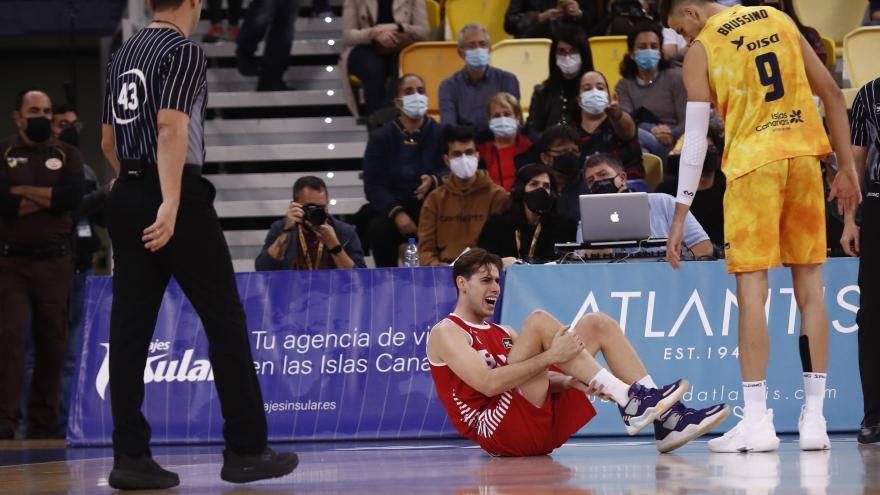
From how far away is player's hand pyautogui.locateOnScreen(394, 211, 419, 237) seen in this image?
10.1m

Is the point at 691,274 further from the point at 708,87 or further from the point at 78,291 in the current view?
the point at 78,291

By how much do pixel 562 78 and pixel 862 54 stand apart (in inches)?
108

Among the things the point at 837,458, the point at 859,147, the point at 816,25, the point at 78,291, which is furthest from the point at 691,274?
the point at 816,25

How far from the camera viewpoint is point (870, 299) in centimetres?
645

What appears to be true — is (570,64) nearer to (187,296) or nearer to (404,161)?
(404,161)

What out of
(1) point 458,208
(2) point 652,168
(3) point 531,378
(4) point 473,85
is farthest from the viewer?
(4) point 473,85

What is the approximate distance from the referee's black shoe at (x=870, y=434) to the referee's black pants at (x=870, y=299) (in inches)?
5.2

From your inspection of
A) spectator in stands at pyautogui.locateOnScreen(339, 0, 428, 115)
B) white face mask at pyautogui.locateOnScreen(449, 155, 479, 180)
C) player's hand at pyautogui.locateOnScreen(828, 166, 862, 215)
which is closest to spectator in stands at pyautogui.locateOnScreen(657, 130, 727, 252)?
white face mask at pyautogui.locateOnScreen(449, 155, 479, 180)

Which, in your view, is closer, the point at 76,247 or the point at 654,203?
the point at 654,203

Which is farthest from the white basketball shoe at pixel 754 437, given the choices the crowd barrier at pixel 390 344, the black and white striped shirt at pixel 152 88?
the black and white striped shirt at pixel 152 88

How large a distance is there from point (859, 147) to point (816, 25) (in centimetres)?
713

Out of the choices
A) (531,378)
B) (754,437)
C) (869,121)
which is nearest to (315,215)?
(531,378)

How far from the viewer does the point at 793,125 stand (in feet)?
19.1

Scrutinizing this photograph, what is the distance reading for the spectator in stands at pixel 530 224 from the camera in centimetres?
905
